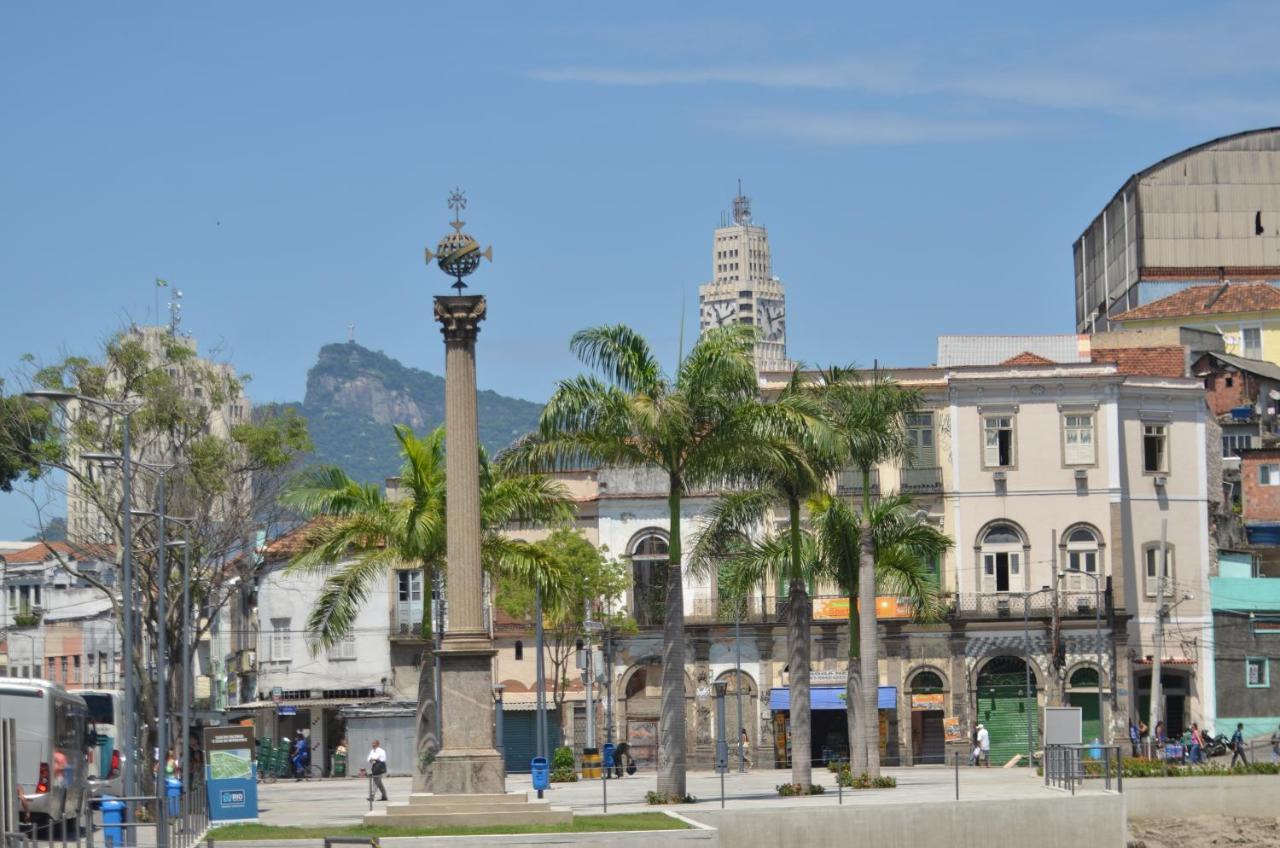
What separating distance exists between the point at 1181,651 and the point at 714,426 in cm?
3751

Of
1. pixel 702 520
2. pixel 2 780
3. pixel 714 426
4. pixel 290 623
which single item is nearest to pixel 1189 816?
pixel 714 426

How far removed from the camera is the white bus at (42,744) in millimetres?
39219

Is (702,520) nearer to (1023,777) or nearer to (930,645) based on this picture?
(930,645)

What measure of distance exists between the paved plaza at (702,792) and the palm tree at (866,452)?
1571 mm

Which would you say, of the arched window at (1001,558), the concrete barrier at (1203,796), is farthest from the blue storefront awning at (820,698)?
the concrete barrier at (1203,796)

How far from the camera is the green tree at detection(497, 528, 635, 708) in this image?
78625 millimetres

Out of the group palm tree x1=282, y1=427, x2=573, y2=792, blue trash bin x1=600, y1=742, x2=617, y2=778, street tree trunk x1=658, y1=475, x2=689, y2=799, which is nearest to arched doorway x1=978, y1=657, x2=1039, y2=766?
blue trash bin x1=600, y1=742, x2=617, y2=778

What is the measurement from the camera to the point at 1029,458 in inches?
3172

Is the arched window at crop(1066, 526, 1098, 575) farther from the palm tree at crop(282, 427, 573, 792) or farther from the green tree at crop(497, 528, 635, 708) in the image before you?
the palm tree at crop(282, 427, 573, 792)

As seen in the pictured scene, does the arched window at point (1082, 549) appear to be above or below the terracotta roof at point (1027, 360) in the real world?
below

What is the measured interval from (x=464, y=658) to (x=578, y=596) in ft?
117

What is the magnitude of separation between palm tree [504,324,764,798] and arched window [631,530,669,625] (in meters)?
32.7

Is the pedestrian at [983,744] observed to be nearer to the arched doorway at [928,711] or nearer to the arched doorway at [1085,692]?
the arched doorway at [928,711]

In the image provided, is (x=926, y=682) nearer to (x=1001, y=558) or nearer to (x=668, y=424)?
(x=1001, y=558)
